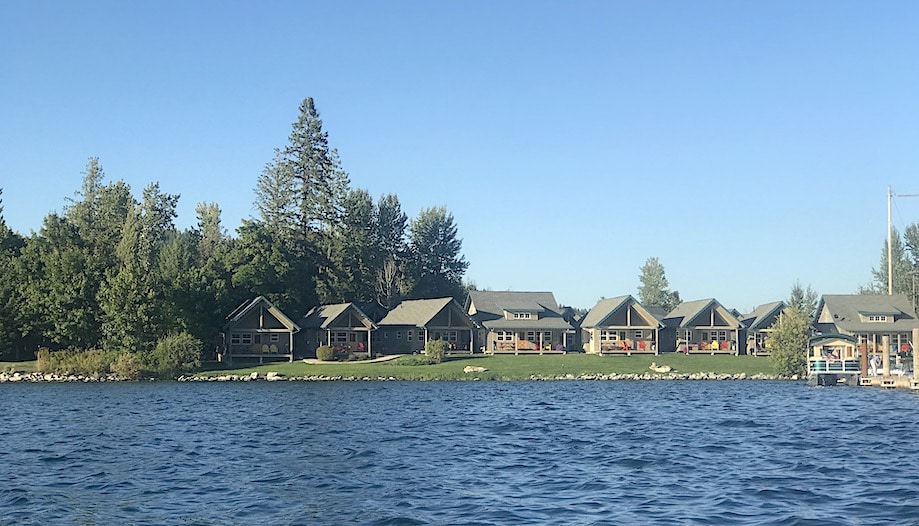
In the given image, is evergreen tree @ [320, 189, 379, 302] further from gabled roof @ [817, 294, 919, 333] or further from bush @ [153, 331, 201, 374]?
gabled roof @ [817, 294, 919, 333]

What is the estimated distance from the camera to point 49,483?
23047 millimetres

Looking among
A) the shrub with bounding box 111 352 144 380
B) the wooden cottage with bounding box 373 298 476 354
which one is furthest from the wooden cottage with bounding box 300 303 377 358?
the shrub with bounding box 111 352 144 380

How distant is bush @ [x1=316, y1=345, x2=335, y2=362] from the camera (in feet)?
260

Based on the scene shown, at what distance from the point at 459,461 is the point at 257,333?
5691 centimetres

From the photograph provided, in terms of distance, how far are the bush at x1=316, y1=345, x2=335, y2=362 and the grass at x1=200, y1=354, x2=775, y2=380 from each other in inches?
98.6

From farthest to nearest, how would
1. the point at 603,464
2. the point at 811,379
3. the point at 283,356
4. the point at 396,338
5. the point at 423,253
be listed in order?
the point at 423,253, the point at 396,338, the point at 283,356, the point at 811,379, the point at 603,464

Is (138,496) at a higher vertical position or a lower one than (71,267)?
lower

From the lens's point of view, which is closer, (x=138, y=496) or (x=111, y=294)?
(x=138, y=496)

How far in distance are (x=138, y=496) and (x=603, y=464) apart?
11993 millimetres

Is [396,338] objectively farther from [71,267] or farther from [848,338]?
[848,338]

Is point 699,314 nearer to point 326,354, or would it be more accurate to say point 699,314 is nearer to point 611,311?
point 611,311

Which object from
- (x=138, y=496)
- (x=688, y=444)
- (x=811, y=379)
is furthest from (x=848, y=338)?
(x=138, y=496)

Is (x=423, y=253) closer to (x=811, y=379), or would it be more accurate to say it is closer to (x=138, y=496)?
(x=811, y=379)

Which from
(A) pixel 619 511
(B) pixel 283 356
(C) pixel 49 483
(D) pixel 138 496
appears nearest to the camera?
(A) pixel 619 511
